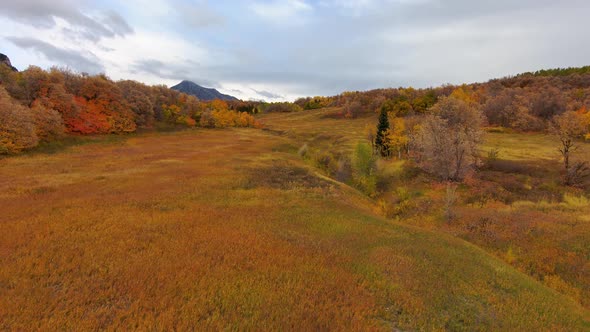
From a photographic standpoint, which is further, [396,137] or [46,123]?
[396,137]

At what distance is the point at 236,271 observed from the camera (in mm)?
11953

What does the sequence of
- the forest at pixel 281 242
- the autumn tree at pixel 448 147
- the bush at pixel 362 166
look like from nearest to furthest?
the forest at pixel 281 242, the autumn tree at pixel 448 147, the bush at pixel 362 166

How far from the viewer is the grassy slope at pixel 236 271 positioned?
9.38 m

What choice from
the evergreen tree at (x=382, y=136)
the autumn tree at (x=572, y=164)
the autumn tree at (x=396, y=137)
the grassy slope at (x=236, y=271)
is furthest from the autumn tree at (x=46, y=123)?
the autumn tree at (x=572, y=164)

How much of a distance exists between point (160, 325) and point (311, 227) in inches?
456

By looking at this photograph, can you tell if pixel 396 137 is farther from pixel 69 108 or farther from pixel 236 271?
pixel 69 108

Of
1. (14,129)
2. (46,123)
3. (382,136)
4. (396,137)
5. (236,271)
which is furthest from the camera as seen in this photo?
(382,136)

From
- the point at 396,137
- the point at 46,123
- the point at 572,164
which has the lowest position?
the point at 572,164

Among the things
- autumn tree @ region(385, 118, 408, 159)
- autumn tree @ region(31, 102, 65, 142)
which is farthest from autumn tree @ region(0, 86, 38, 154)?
autumn tree @ region(385, 118, 408, 159)

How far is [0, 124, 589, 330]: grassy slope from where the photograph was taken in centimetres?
938

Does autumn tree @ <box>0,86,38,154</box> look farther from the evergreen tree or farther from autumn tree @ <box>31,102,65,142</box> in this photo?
the evergreen tree

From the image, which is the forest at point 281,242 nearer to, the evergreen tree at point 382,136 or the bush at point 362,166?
the bush at point 362,166

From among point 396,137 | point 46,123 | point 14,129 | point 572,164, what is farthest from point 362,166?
point 46,123

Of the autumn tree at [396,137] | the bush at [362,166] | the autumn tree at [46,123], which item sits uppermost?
the autumn tree at [46,123]
